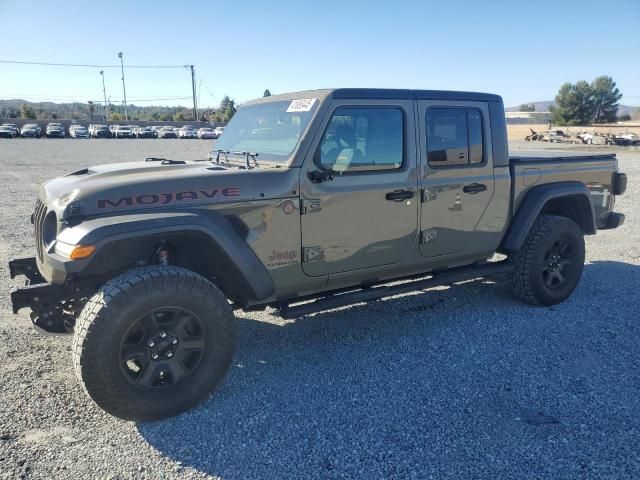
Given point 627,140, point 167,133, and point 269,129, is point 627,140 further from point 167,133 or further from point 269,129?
point 167,133

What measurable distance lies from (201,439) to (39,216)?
1.87 meters

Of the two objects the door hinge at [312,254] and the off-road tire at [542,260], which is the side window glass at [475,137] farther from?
the door hinge at [312,254]

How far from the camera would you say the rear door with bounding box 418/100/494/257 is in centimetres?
414

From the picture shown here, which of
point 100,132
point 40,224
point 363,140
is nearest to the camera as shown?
point 40,224

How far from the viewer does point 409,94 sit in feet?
13.4

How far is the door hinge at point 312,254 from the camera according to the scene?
3618mm

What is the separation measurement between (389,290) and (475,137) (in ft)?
5.05

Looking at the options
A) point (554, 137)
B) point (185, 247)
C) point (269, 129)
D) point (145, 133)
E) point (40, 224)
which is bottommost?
point (185, 247)

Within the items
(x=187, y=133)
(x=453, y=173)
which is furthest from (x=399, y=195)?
(x=187, y=133)

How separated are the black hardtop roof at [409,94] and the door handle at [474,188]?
0.74 metres

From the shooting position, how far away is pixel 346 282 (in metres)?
3.95

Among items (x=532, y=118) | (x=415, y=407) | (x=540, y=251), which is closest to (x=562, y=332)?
(x=540, y=251)

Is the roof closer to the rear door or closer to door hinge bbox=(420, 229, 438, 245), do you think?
the rear door

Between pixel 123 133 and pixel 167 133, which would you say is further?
pixel 167 133
